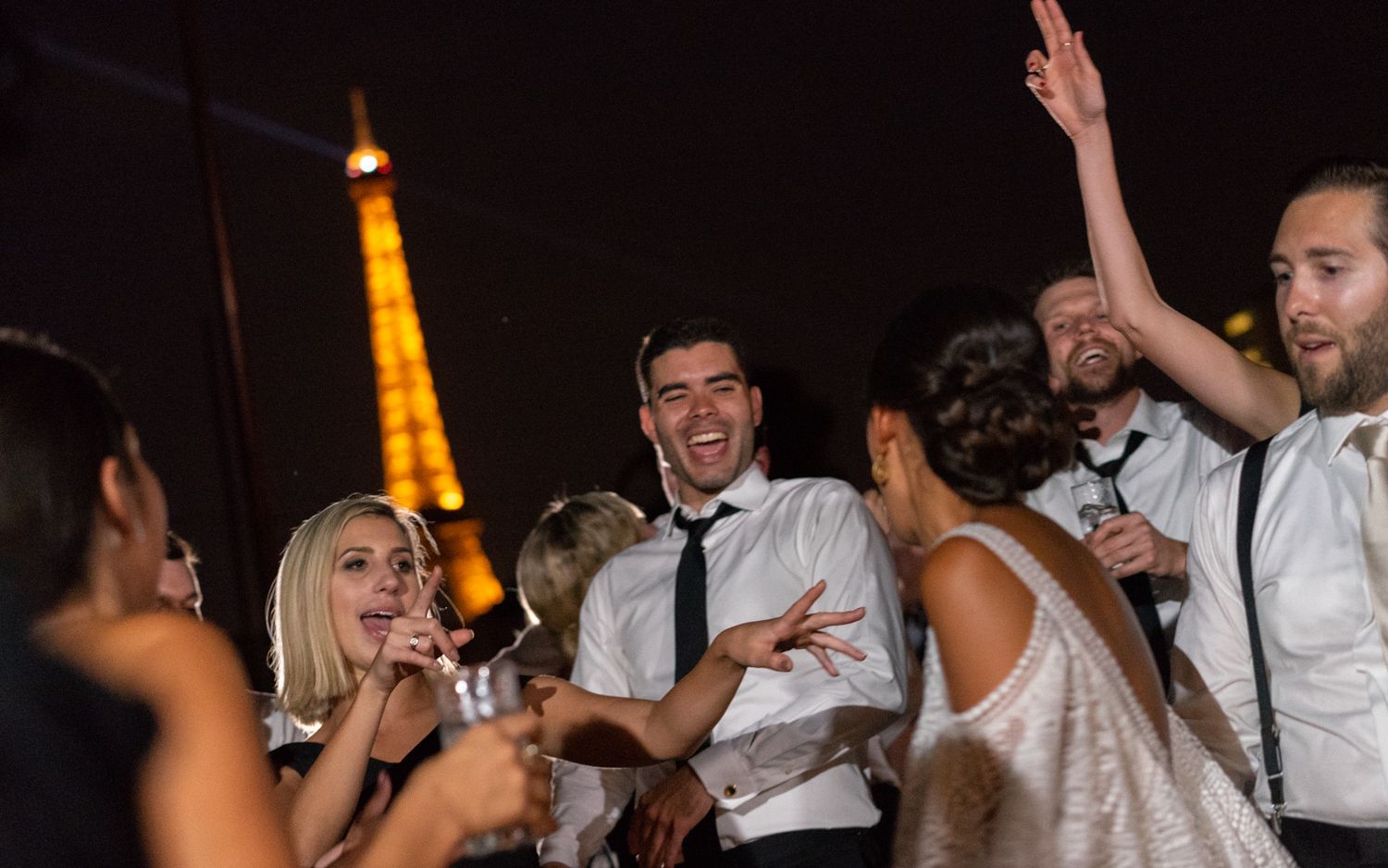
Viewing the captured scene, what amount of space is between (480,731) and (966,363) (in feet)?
3.06

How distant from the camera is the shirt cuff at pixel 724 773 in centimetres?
321

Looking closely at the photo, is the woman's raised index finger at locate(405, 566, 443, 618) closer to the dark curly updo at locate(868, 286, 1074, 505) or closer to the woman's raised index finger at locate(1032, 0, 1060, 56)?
the dark curly updo at locate(868, 286, 1074, 505)

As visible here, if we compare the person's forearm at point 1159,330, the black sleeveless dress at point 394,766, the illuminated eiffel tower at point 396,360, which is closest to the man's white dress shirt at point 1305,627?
the person's forearm at point 1159,330

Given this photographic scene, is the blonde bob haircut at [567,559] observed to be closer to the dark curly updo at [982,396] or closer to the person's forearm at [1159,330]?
the person's forearm at [1159,330]

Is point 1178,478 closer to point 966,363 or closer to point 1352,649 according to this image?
point 1352,649

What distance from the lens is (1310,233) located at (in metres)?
2.85

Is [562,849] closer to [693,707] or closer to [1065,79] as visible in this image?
[693,707]

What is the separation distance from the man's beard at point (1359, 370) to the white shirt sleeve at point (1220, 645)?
25cm

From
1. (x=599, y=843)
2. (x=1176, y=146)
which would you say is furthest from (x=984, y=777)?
(x=1176, y=146)

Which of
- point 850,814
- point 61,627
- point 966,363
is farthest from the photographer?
point 850,814

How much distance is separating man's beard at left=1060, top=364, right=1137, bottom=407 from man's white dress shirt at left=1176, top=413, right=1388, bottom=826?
3.24ft

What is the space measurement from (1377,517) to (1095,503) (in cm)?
62

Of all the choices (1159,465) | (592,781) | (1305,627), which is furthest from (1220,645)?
(592,781)

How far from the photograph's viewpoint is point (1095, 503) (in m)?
3.14
